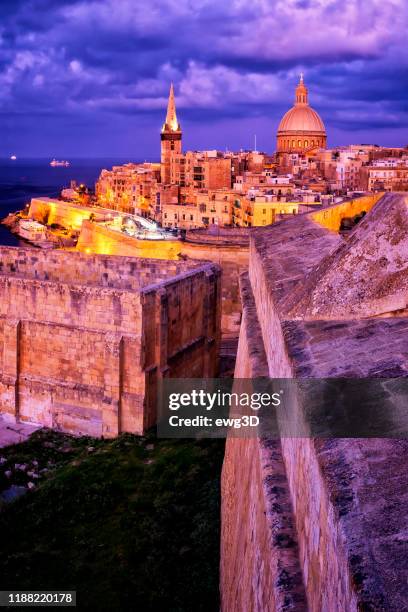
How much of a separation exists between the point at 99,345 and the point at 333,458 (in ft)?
36.3

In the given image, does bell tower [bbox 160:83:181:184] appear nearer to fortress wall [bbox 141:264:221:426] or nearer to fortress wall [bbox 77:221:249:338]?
fortress wall [bbox 77:221:249:338]

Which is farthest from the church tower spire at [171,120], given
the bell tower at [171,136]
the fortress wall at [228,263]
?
the fortress wall at [228,263]

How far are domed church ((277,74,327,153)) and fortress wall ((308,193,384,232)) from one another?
67.1m

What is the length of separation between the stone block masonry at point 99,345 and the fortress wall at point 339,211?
2.80 meters

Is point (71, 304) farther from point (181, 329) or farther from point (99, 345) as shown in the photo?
point (181, 329)

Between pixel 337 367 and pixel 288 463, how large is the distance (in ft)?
1.99

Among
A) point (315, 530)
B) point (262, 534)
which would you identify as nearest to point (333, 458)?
point (315, 530)

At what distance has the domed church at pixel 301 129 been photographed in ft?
269

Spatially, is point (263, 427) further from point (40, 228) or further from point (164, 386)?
point (40, 228)

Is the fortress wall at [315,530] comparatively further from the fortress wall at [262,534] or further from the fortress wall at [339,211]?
the fortress wall at [339,211]

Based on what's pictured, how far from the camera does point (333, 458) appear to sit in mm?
2037

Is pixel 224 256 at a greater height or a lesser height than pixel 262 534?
greater

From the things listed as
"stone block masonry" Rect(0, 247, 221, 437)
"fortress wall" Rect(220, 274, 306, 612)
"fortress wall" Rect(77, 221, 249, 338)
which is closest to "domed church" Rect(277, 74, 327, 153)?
"fortress wall" Rect(77, 221, 249, 338)

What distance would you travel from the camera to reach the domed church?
81.9 meters
